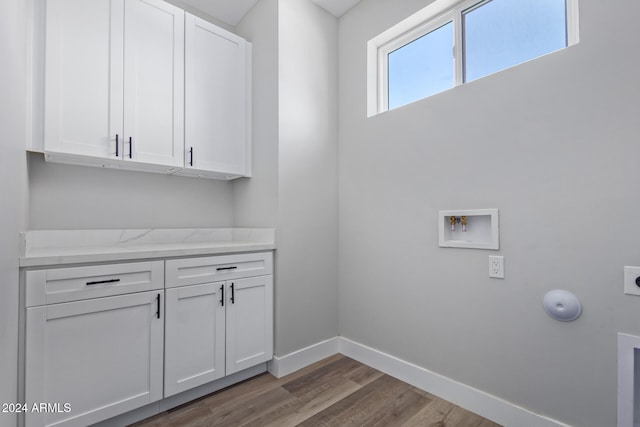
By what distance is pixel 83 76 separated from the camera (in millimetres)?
1746

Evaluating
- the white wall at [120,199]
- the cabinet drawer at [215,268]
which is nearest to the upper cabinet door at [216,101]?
the white wall at [120,199]

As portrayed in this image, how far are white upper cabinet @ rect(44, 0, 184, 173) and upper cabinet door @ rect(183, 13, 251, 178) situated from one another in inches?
2.9

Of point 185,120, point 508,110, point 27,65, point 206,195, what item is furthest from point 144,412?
point 508,110

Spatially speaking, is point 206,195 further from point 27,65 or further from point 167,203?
point 27,65

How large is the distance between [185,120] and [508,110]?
2052 millimetres

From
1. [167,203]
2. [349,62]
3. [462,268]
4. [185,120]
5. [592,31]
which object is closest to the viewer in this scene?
[592,31]

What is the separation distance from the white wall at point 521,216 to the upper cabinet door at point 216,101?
1.04m

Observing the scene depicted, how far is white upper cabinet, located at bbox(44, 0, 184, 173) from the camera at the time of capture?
167cm

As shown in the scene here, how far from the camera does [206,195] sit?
2568mm

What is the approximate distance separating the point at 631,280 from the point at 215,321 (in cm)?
211

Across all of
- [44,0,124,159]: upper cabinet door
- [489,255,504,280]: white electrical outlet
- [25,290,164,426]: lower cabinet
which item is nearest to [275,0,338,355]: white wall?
[25,290,164,426]: lower cabinet

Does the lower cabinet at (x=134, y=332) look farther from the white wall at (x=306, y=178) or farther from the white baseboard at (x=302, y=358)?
the white wall at (x=306, y=178)

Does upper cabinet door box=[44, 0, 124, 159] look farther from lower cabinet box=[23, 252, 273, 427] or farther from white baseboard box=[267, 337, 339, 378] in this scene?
white baseboard box=[267, 337, 339, 378]

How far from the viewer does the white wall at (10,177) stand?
1.00m
